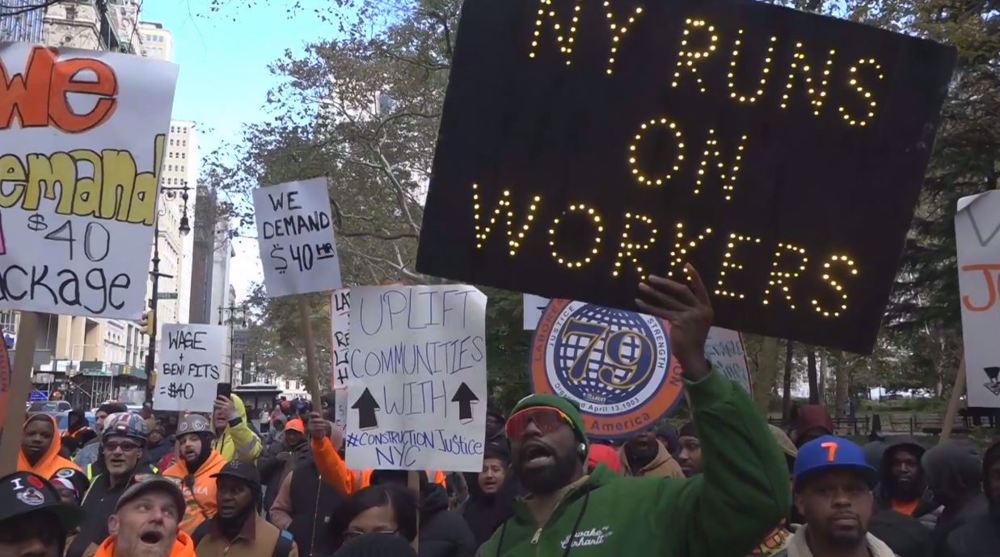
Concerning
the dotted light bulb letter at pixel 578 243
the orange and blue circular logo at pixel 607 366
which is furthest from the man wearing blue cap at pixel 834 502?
the orange and blue circular logo at pixel 607 366

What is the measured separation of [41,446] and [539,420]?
454 cm

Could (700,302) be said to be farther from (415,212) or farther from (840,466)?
(415,212)

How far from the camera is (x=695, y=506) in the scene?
2629 millimetres

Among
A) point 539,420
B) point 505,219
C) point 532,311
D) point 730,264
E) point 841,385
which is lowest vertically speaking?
point 539,420

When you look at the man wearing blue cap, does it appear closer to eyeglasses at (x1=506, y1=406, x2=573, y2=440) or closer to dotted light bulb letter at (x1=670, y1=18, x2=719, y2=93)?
eyeglasses at (x1=506, y1=406, x2=573, y2=440)

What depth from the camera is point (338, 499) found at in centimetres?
681

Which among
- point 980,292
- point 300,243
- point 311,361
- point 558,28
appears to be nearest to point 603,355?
point 311,361

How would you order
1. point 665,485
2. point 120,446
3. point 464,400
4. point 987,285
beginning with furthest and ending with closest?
point 120,446 < point 464,400 < point 987,285 < point 665,485

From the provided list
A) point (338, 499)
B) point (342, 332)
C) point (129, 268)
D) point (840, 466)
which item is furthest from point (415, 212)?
point (840, 466)

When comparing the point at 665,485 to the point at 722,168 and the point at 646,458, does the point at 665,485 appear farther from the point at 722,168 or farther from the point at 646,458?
the point at 646,458

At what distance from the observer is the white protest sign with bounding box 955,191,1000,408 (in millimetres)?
5055

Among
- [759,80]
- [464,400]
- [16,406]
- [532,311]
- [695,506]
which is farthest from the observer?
[532,311]

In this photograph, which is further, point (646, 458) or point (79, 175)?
point (646, 458)

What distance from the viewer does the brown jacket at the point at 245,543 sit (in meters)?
5.17
